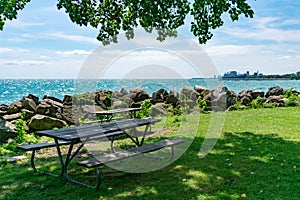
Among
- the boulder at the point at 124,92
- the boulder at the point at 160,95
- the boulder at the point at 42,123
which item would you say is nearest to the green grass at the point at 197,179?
the boulder at the point at 42,123

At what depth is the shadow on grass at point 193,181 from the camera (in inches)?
149

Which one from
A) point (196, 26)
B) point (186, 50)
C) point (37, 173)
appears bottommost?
point (37, 173)

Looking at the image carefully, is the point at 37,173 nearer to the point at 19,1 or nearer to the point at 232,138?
the point at 19,1

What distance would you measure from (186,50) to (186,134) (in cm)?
206

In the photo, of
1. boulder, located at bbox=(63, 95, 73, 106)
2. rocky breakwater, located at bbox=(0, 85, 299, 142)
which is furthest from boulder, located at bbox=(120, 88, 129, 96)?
boulder, located at bbox=(63, 95, 73, 106)

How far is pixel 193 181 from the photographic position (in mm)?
4176

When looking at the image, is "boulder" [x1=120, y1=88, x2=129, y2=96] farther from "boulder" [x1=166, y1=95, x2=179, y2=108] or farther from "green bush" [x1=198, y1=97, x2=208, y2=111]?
"green bush" [x1=198, y1=97, x2=208, y2=111]

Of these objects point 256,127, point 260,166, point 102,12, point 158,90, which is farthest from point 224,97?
point 260,166

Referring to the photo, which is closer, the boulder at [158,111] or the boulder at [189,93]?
the boulder at [158,111]

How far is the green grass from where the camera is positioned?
3.80 m

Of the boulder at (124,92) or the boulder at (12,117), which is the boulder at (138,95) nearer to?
the boulder at (124,92)

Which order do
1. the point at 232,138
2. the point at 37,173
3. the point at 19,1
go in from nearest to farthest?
1. the point at 37,173
2. the point at 19,1
3. the point at 232,138

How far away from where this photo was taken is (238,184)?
4.02 meters

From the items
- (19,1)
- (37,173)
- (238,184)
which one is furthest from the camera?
(19,1)
